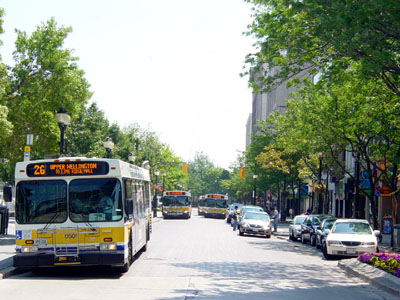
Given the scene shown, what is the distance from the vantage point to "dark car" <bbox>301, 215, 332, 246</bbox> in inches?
1172

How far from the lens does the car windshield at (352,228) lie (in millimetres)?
22609

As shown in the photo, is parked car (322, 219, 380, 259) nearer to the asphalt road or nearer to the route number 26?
the asphalt road

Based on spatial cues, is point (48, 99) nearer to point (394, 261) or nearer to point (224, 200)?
Answer: point (394, 261)

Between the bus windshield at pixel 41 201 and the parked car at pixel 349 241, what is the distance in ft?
36.7

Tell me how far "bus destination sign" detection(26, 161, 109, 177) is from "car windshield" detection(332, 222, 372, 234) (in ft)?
37.2

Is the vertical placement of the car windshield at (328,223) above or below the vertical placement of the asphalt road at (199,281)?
above

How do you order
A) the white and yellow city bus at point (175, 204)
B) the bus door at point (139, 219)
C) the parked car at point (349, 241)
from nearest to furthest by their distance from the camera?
the bus door at point (139, 219) → the parked car at point (349, 241) → the white and yellow city bus at point (175, 204)

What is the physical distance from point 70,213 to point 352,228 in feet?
40.4

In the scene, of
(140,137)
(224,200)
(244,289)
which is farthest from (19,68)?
(140,137)

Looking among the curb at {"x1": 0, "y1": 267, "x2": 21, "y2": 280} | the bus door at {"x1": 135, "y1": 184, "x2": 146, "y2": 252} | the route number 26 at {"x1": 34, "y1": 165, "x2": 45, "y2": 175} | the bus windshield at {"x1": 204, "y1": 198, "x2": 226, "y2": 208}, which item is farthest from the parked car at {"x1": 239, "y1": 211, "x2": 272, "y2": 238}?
the bus windshield at {"x1": 204, "y1": 198, "x2": 226, "y2": 208}

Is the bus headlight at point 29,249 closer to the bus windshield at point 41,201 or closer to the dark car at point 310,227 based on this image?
the bus windshield at point 41,201

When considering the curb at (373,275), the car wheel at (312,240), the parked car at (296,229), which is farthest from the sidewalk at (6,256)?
the parked car at (296,229)

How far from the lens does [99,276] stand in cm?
1483

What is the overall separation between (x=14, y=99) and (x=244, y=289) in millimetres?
17866
